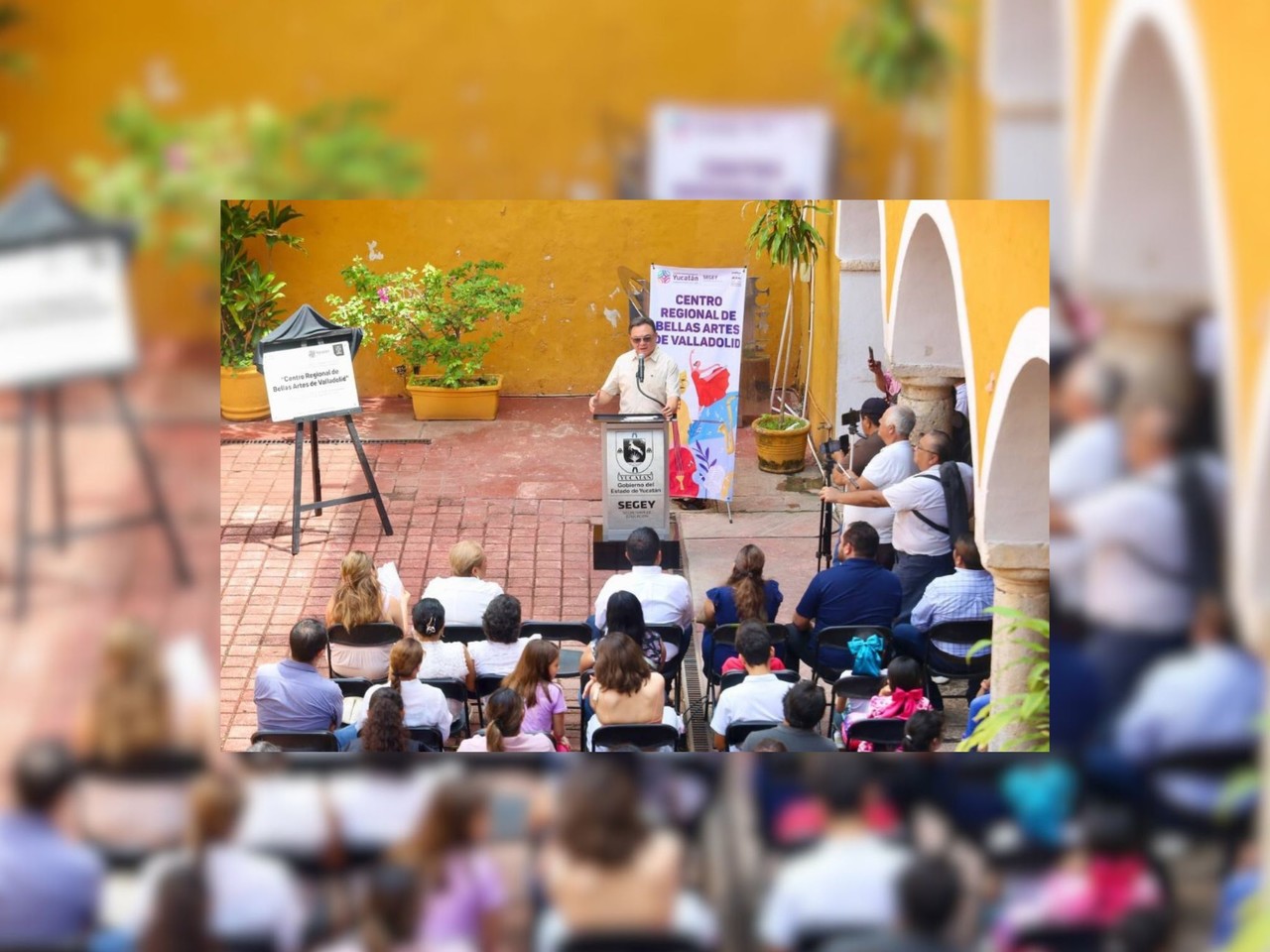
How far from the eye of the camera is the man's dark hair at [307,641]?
A: 6.22 m

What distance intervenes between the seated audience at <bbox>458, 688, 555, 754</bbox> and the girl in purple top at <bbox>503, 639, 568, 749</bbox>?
0.25 meters

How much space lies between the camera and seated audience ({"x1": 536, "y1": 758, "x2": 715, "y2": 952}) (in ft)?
12.3

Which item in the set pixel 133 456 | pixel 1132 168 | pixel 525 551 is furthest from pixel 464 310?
pixel 1132 168

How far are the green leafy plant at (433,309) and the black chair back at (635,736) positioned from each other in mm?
6418

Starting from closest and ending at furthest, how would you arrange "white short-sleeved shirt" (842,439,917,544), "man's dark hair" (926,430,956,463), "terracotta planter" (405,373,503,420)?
"man's dark hair" (926,430,956,463)
"white short-sleeved shirt" (842,439,917,544)
"terracotta planter" (405,373,503,420)

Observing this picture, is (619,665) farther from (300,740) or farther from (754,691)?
(300,740)

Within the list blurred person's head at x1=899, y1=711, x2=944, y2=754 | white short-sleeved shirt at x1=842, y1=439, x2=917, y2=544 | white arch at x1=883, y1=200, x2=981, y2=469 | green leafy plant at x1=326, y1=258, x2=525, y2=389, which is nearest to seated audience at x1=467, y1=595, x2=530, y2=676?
blurred person's head at x1=899, y1=711, x2=944, y2=754

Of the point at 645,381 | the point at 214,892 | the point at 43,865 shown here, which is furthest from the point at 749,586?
the point at 43,865

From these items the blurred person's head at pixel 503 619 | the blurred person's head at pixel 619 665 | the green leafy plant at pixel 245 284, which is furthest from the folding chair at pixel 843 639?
the green leafy plant at pixel 245 284

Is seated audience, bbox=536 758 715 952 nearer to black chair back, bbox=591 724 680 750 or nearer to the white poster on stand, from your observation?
black chair back, bbox=591 724 680 750

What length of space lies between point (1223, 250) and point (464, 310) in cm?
939

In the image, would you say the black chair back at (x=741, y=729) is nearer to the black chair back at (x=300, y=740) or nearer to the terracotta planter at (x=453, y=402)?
the black chair back at (x=300, y=740)

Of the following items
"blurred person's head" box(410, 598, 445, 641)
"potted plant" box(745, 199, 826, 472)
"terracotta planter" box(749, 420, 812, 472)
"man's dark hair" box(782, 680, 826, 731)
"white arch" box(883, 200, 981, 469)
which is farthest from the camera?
"terracotta planter" box(749, 420, 812, 472)

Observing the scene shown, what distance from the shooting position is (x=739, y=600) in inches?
283
